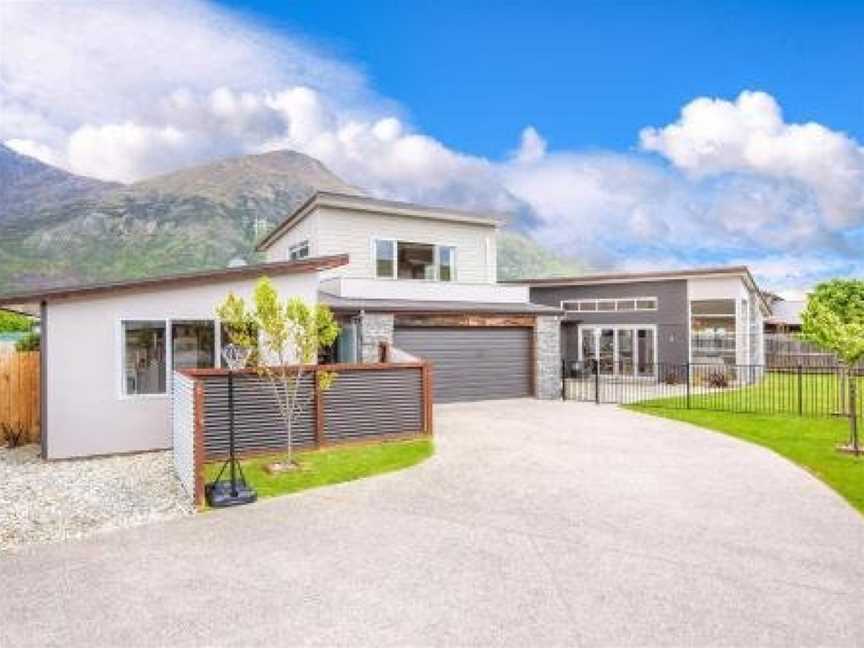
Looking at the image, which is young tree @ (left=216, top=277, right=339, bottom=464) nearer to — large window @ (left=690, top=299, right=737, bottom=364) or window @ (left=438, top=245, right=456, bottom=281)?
window @ (left=438, top=245, right=456, bottom=281)

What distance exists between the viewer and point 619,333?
99.1 ft

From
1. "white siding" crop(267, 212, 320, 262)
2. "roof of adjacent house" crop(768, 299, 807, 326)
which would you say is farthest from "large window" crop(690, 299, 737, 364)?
"roof of adjacent house" crop(768, 299, 807, 326)

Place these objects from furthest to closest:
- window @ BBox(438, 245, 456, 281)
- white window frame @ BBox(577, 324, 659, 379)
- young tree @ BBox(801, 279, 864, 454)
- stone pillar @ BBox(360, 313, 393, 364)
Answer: white window frame @ BBox(577, 324, 659, 379) < window @ BBox(438, 245, 456, 281) < stone pillar @ BBox(360, 313, 393, 364) < young tree @ BBox(801, 279, 864, 454)

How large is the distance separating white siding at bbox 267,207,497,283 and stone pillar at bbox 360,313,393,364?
3728 mm

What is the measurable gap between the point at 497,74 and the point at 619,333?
2908 cm

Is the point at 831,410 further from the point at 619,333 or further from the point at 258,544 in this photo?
the point at 258,544

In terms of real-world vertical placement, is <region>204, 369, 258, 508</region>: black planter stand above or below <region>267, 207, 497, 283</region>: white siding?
below

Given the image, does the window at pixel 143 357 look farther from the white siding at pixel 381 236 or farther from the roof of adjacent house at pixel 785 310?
the roof of adjacent house at pixel 785 310

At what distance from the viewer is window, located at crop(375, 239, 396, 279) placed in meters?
23.1

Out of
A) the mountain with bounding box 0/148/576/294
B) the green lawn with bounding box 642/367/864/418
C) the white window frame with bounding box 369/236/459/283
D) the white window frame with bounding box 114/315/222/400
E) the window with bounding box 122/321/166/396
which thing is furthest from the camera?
the mountain with bounding box 0/148/576/294

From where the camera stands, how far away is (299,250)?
24703 millimetres

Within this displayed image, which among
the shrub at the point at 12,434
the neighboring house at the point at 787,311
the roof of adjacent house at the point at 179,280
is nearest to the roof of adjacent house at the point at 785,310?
the neighboring house at the point at 787,311

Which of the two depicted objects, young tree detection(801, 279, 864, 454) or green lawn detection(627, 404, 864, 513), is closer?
green lawn detection(627, 404, 864, 513)

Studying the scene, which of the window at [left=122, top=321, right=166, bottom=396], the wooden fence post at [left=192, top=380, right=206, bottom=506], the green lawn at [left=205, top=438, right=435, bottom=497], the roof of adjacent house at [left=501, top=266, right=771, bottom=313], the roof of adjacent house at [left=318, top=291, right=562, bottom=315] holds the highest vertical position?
the roof of adjacent house at [left=501, top=266, right=771, bottom=313]
